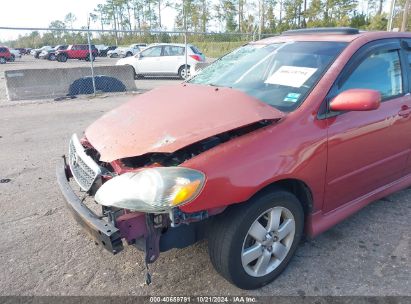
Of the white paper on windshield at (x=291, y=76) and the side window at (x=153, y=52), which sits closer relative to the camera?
the white paper on windshield at (x=291, y=76)

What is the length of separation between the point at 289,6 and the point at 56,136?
5308 cm

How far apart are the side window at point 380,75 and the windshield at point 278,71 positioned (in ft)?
0.78

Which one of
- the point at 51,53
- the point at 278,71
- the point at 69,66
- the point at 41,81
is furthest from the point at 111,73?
the point at 51,53

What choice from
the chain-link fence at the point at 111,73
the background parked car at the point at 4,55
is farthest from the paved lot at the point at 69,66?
the background parked car at the point at 4,55

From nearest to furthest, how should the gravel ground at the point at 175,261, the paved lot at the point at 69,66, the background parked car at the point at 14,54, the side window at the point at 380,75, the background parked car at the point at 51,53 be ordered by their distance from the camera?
1. the gravel ground at the point at 175,261
2. the side window at the point at 380,75
3. the paved lot at the point at 69,66
4. the background parked car at the point at 14,54
5. the background parked car at the point at 51,53

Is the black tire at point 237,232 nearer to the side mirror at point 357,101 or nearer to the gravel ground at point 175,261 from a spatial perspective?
the gravel ground at point 175,261

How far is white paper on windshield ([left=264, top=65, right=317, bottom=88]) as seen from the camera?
2783mm

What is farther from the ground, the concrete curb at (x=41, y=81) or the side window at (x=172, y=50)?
the side window at (x=172, y=50)

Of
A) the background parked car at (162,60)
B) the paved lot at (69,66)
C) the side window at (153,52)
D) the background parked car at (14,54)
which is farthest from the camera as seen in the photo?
the background parked car at (14,54)

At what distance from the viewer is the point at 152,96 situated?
320cm

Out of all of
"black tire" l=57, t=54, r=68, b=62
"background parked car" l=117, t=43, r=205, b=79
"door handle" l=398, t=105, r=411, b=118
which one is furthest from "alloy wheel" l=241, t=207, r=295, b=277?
"black tire" l=57, t=54, r=68, b=62

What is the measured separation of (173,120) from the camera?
252cm

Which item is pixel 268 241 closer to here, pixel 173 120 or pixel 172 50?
pixel 173 120

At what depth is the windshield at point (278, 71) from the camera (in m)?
2.73
